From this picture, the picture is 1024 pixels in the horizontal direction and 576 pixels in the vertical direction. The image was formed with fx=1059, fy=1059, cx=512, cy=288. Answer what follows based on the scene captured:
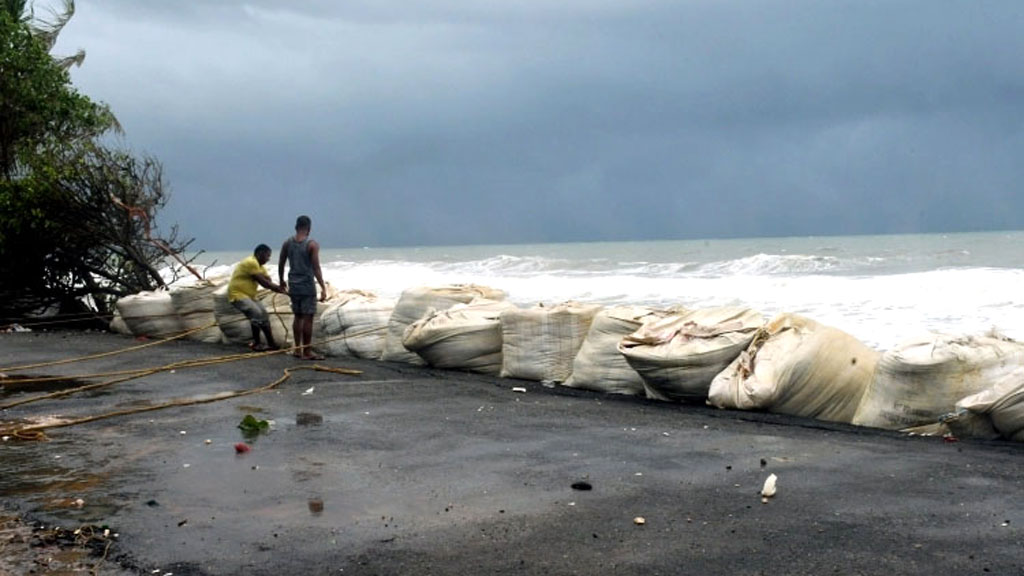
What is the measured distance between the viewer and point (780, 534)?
3.99 m

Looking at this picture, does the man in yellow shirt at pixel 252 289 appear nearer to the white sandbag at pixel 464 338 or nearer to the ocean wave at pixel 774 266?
the white sandbag at pixel 464 338

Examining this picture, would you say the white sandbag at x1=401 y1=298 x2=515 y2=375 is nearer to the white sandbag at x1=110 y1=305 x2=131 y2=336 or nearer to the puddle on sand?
the puddle on sand

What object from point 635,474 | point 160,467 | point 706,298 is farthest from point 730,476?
→ point 706,298

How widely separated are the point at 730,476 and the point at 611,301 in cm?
1802

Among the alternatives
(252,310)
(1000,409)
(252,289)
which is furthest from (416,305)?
(1000,409)

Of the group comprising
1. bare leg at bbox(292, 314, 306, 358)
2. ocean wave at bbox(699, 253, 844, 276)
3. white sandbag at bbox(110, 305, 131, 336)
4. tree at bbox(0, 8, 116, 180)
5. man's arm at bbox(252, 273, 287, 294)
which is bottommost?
ocean wave at bbox(699, 253, 844, 276)

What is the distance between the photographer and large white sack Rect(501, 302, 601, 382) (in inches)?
332

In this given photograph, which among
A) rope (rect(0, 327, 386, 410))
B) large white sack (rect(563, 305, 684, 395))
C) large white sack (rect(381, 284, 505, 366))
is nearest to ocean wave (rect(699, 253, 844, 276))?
large white sack (rect(381, 284, 505, 366))

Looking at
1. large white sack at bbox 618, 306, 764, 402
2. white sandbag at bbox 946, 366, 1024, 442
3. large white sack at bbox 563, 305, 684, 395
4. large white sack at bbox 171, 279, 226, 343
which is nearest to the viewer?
white sandbag at bbox 946, 366, 1024, 442

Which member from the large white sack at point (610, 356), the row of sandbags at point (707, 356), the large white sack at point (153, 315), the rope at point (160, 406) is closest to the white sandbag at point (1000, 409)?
the row of sandbags at point (707, 356)

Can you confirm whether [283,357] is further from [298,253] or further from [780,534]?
[780,534]

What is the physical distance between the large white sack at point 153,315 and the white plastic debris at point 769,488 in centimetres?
957

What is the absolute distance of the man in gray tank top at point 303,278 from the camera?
1008 cm

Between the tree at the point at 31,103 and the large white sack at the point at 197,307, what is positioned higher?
the tree at the point at 31,103
